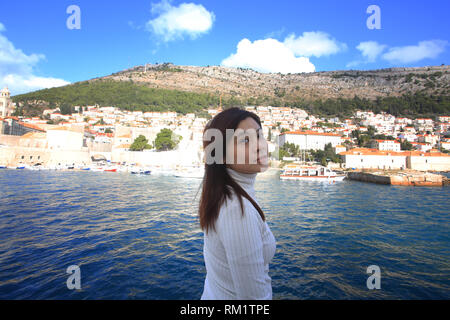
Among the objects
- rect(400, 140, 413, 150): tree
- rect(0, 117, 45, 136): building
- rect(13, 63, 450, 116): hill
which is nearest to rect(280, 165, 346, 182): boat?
rect(0, 117, 45, 136): building

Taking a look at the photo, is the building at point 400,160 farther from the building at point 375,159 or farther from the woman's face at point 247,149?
the woman's face at point 247,149

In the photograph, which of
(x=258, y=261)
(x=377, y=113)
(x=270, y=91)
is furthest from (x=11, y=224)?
(x=270, y=91)

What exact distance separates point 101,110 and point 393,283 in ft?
230

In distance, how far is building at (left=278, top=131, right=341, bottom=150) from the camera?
5144 cm

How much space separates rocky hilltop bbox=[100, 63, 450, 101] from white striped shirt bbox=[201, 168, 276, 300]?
81904mm

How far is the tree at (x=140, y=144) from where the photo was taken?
120 ft

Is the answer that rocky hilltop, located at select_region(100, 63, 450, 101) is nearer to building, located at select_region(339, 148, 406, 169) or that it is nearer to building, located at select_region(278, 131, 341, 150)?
building, located at select_region(278, 131, 341, 150)

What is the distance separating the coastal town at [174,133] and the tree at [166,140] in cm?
99

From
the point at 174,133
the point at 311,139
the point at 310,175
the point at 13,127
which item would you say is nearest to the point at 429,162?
the point at 311,139

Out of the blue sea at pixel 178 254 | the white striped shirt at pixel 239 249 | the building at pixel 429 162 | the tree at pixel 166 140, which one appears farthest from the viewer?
the tree at pixel 166 140

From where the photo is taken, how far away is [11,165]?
1039 inches

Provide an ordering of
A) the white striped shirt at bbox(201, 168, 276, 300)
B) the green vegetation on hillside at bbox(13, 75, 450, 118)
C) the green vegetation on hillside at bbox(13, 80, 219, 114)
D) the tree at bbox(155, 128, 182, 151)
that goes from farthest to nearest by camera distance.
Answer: the green vegetation on hillside at bbox(13, 75, 450, 118) → the green vegetation on hillside at bbox(13, 80, 219, 114) → the tree at bbox(155, 128, 182, 151) → the white striped shirt at bbox(201, 168, 276, 300)

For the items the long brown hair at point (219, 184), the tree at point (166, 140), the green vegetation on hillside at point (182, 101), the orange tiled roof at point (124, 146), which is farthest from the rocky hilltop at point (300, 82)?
the long brown hair at point (219, 184)
